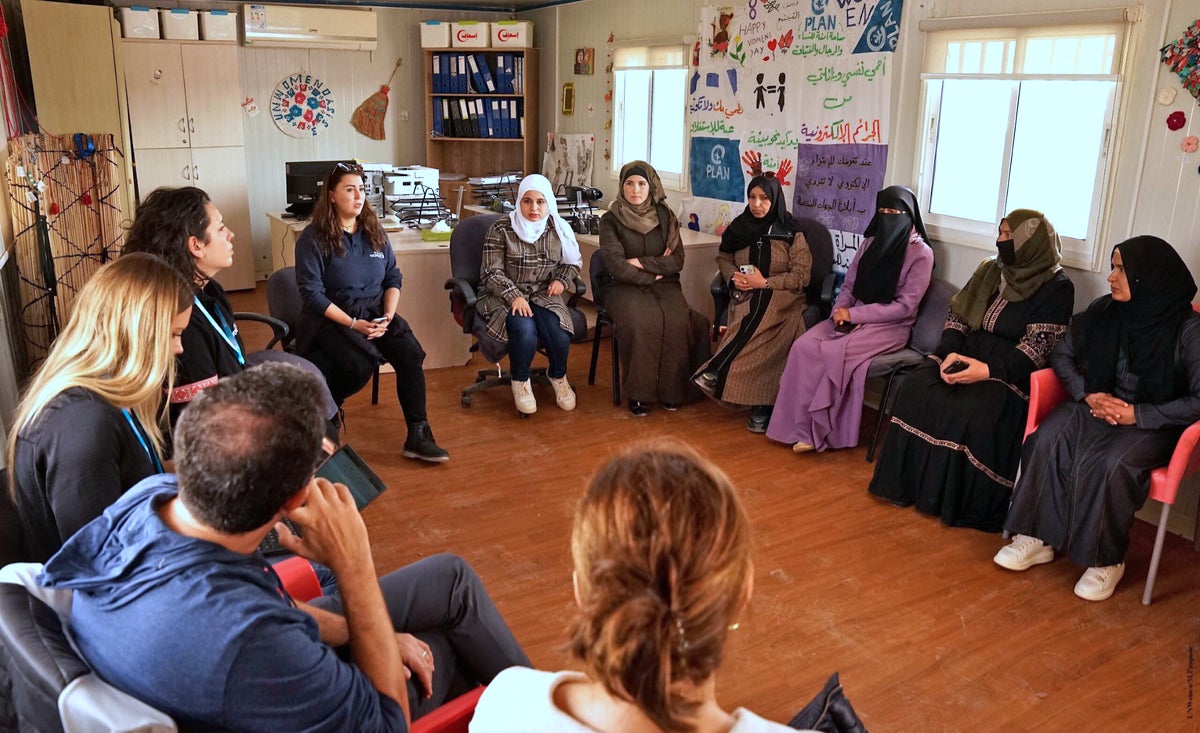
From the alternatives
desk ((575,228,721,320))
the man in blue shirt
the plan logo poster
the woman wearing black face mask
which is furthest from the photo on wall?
the man in blue shirt

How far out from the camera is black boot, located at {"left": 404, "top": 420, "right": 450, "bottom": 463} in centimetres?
405

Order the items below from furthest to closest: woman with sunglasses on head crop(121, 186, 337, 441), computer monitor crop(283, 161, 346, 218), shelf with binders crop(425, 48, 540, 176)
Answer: shelf with binders crop(425, 48, 540, 176) < computer monitor crop(283, 161, 346, 218) < woman with sunglasses on head crop(121, 186, 337, 441)

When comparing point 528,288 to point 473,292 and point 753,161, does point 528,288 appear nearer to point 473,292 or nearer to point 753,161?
point 473,292

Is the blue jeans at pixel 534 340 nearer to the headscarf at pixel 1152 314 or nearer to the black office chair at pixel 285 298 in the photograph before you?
the black office chair at pixel 285 298

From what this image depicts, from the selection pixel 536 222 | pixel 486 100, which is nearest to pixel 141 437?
pixel 536 222

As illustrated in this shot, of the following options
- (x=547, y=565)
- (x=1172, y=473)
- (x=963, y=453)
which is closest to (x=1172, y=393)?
(x=1172, y=473)

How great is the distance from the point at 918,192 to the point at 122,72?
545cm

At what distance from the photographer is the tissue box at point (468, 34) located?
298 inches

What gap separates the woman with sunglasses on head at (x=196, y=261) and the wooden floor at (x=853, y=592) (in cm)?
85

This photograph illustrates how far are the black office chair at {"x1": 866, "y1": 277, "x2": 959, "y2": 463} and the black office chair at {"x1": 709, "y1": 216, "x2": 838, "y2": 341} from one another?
1.54 feet

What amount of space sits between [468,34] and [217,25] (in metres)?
1.90

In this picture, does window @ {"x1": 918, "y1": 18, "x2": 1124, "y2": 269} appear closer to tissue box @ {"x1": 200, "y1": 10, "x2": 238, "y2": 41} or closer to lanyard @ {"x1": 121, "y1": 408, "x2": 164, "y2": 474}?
lanyard @ {"x1": 121, "y1": 408, "x2": 164, "y2": 474}

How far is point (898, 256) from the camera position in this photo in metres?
4.23

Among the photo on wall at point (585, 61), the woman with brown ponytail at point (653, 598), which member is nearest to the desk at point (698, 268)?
the photo on wall at point (585, 61)
